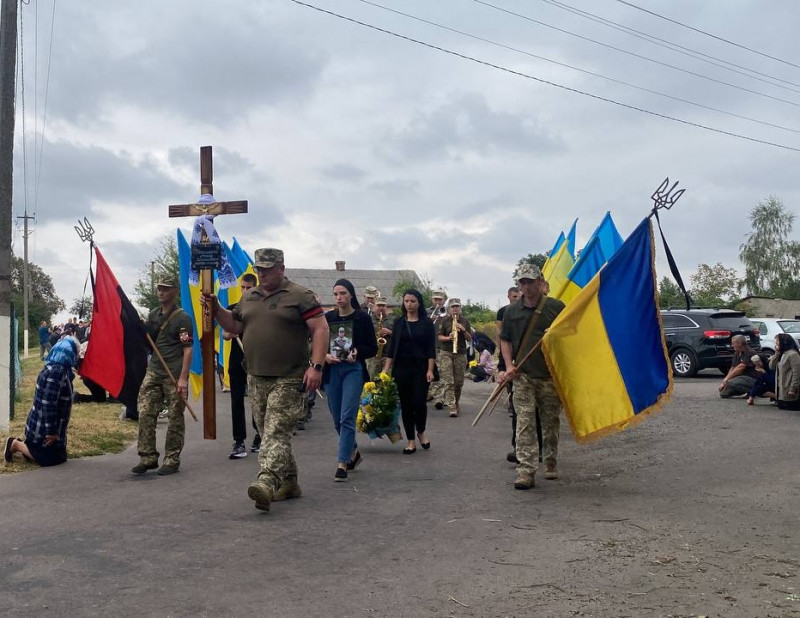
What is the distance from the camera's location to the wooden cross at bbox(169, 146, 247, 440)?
789cm

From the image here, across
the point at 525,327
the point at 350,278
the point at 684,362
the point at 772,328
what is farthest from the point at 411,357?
the point at 350,278

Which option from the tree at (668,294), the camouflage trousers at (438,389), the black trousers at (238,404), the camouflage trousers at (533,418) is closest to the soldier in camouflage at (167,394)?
the black trousers at (238,404)

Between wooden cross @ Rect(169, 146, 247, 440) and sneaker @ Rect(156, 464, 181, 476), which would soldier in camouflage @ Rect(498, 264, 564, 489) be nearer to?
wooden cross @ Rect(169, 146, 247, 440)

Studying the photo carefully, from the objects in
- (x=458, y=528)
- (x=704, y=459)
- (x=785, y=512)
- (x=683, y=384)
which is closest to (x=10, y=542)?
(x=458, y=528)

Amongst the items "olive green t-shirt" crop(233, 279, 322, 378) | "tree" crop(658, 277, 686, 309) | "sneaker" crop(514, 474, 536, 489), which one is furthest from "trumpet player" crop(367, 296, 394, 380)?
"tree" crop(658, 277, 686, 309)

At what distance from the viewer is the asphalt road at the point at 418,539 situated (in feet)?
15.1

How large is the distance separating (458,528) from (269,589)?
1771 mm

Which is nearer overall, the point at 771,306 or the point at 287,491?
the point at 287,491

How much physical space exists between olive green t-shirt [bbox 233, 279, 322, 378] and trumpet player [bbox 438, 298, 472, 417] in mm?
7000

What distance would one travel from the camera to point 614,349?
819 cm

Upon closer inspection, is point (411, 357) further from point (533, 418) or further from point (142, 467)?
point (142, 467)

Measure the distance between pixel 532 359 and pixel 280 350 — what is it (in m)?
2.38

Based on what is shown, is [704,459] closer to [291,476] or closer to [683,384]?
[291,476]

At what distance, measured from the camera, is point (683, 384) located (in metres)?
19.0
